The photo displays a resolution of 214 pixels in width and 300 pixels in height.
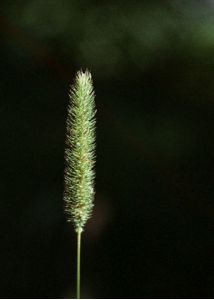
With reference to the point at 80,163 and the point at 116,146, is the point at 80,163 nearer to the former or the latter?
the point at 80,163

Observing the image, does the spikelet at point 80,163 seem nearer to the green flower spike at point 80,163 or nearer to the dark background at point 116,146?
the green flower spike at point 80,163

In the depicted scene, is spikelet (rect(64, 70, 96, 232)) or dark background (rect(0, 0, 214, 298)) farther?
dark background (rect(0, 0, 214, 298))

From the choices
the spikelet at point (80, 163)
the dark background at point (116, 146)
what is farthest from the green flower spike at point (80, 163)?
the dark background at point (116, 146)

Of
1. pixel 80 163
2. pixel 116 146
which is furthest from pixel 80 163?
pixel 116 146

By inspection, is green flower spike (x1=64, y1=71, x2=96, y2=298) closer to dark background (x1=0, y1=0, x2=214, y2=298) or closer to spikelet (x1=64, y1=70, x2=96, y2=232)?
spikelet (x1=64, y1=70, x2=96, y2=232)

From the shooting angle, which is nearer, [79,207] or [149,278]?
[79,207]

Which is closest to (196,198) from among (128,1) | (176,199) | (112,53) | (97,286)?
(176,199)

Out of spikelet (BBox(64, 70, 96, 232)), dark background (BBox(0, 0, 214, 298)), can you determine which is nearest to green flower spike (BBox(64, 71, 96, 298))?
spikelet (BBox(64, 70, 96, 232))

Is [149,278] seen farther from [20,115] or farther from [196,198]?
[20,115]
